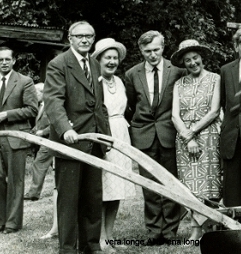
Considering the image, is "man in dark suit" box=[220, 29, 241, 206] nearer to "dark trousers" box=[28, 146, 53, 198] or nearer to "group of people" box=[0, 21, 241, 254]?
"group of people" box=[0, 21, 241, 254]

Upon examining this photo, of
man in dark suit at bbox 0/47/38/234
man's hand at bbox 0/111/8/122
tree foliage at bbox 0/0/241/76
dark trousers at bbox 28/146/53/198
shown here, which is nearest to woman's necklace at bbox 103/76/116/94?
man in dark suit at bbox 0/47/38/234

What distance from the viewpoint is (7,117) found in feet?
25.2

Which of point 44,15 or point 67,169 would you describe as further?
point 44,15

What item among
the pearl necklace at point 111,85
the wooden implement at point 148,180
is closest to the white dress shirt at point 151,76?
the pearl necklace at point 111,85

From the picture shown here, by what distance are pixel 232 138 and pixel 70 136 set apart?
167 centimetres

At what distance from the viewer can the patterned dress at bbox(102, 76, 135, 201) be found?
21.4ft

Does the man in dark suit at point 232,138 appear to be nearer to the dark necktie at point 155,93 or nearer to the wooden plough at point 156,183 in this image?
the dark necktie at point 155,93

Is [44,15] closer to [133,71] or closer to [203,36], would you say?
[203,36]

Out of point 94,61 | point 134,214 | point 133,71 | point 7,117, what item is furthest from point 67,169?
point 134,214

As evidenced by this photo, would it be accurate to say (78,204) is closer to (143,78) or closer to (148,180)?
(148,180)

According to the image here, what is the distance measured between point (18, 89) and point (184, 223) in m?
2.65

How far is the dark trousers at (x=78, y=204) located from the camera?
5.81 meters

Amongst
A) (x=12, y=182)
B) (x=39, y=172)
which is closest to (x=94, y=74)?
(x=12, y=182)

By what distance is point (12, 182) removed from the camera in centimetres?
785
